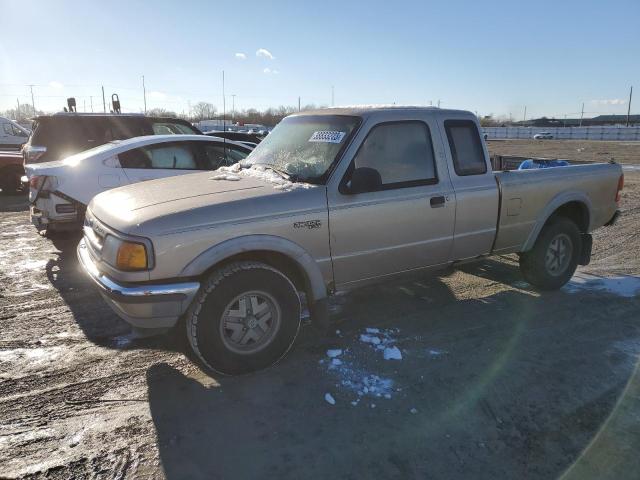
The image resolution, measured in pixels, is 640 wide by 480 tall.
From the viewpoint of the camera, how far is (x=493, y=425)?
3053mm

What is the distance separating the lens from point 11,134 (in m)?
18.6

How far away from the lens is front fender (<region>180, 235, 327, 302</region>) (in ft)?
11.0

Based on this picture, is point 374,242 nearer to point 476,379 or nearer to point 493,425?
point 476,379

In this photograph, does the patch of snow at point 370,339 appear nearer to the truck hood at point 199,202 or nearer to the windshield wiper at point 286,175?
the truck hood at point 199,202

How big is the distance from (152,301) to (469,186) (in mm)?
3066

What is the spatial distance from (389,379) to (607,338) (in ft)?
7.17

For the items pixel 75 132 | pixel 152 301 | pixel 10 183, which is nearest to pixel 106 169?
pixel 75 132

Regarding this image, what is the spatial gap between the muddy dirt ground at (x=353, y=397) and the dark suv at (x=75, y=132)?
4.94m

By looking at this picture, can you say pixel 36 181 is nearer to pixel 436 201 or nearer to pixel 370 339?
pixel 370 339

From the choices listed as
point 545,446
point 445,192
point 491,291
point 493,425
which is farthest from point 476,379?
point 491,291

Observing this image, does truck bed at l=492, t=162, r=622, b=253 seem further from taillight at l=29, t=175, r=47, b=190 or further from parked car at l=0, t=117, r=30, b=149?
parked car at l=0, t=117, r=30, b=149

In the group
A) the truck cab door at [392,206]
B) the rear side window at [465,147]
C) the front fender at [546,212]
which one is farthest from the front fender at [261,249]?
the front fender at [546,212]

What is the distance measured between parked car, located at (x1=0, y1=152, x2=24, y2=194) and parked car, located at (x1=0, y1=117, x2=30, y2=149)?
6462 mm

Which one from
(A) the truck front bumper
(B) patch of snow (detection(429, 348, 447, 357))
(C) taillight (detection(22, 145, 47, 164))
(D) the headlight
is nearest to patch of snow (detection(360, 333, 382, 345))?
(B) patch of snow (detection(429, 348, 447, 357))
